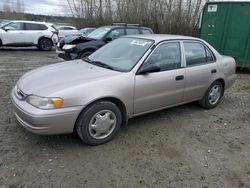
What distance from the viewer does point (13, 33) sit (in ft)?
40.1

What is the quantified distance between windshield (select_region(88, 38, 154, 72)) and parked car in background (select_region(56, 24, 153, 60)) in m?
3.78

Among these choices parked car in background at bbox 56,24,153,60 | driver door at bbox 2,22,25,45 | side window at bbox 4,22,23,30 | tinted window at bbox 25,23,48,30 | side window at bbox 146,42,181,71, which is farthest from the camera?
tinted window at bbox 25,23,48,30

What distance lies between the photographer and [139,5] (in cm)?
1681

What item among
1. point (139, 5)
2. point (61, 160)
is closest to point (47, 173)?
point (61, 160)

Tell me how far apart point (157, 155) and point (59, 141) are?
1.43 m

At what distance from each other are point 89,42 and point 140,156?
19.2 ft

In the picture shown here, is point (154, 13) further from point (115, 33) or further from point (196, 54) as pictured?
point (196, 54)

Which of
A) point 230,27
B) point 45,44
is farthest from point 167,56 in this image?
point 45,44

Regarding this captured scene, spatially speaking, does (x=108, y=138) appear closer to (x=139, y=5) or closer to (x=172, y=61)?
(x=172, y=61)

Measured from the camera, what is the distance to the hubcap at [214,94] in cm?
464

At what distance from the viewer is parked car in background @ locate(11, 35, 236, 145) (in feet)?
9.09

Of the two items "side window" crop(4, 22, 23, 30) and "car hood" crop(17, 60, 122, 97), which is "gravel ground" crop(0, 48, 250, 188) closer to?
"car hood" crop(17, 60, 122, 97)

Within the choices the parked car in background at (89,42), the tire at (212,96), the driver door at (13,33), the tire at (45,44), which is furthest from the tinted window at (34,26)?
the tire at (212,96)

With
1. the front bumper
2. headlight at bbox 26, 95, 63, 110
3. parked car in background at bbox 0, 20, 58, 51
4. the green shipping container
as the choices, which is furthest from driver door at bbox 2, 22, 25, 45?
headlight at bbox 26, 95, 63, 110
